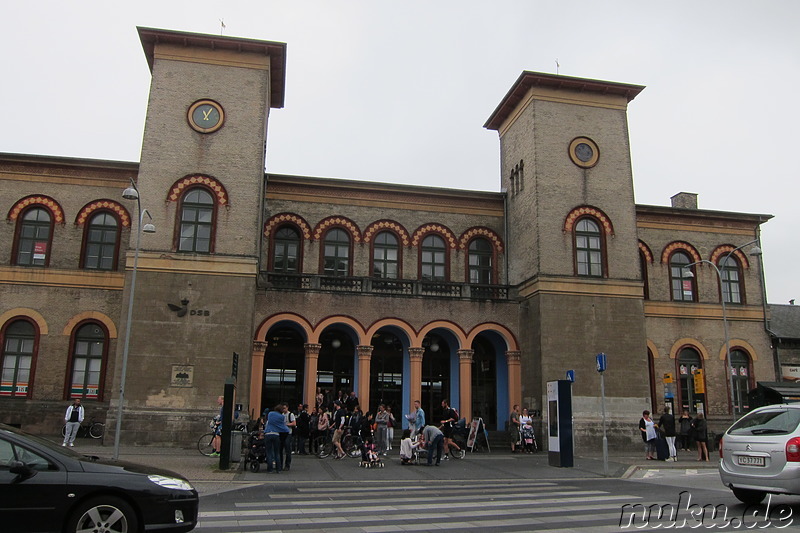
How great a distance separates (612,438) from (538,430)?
9.52 feet

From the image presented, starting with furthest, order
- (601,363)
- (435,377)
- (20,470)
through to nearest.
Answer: (435,377) < (601,363) < (20,470)

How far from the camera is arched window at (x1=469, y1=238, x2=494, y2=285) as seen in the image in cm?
3047

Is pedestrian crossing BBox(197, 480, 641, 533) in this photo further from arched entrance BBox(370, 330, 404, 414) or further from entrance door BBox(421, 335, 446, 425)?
entrance door BBox(421, 335, 446, 425)

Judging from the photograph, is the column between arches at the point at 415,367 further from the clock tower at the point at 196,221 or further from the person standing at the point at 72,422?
the person standing at the point at 72,422

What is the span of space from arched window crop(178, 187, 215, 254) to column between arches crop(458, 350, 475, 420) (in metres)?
11.0

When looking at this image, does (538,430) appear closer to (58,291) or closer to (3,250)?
(58,291)

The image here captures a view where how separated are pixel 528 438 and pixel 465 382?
3688 mm

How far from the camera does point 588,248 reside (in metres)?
28.2

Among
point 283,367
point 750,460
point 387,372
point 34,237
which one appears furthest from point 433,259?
point 750,460

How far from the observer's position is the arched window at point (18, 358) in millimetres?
25172

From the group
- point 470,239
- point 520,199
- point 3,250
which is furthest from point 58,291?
point 520,199

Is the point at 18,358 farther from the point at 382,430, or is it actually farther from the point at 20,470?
the point at 20,470

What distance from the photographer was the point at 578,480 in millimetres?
17000

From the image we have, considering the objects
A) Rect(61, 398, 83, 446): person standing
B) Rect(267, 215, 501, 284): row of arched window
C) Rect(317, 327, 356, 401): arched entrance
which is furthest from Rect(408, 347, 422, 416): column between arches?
Rect(61, 398, 83, 446): person standing
